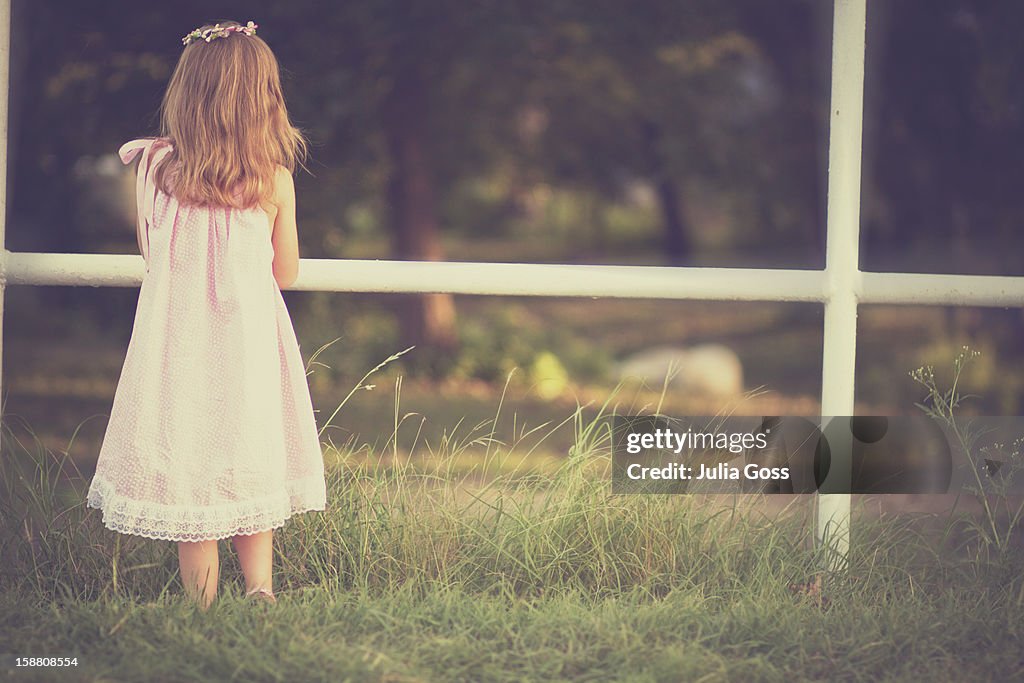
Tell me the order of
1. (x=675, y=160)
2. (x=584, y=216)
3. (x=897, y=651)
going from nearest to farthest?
(x=897, y=651) < (x=675, y=160) < (x=584, y=216)

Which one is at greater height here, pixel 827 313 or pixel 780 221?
pixel 780 221

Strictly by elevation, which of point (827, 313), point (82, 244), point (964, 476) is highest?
point (82, 244)

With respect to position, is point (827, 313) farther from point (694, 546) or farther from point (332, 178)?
point (332, 178)

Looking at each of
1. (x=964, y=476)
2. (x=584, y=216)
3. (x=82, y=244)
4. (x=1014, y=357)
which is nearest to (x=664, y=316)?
(x=584, y=216)

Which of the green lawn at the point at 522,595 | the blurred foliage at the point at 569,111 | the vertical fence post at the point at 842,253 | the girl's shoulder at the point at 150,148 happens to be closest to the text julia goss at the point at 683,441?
the green lawn at the point at 522,595

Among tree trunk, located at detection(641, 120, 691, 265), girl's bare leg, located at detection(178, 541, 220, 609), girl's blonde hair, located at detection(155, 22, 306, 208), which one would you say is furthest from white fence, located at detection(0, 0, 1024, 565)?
tree trunk, located at detection(641, 120, 691, 265)

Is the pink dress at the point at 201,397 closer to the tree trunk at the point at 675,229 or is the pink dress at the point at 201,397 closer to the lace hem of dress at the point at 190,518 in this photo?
the lace hem of dress at the point at 190,518

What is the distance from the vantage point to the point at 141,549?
317 centimetres

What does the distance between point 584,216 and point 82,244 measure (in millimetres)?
15356

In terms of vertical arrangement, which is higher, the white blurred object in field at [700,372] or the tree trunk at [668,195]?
the tree trunk at [668,195]

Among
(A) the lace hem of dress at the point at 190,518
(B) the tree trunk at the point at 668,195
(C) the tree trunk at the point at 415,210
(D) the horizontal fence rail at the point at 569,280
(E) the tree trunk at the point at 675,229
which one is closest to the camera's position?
(A) the lace hem of dress at the point at 190,518

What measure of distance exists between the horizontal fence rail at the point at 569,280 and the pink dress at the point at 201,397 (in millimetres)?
345

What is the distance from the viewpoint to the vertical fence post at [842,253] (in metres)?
3.23

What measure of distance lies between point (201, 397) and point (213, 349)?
117mm
